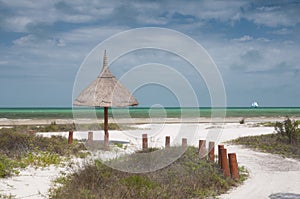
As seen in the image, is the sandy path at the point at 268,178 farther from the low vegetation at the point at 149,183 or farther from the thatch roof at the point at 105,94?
the thatch roof at the point at 105,94

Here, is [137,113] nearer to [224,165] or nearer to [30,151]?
[30,151]

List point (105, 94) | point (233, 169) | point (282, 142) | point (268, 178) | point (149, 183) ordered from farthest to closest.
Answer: point (282, 142) → point (105, 94) → point (268, 178) → point (233, 169) → point (149, 183)

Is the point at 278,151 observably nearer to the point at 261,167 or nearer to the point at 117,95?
the point at 261,167

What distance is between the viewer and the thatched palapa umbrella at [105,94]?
55.7 feet

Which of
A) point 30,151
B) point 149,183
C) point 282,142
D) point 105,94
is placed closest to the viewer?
point 149,183

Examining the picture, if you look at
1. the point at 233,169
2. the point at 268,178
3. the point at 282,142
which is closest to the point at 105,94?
the point at 233,169

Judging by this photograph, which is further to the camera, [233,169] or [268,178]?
[268,178]

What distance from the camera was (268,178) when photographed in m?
11.3

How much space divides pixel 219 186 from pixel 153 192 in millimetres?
2595

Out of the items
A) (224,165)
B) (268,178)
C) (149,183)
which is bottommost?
(268,178)

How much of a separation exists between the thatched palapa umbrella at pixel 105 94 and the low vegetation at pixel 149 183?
5.99 m

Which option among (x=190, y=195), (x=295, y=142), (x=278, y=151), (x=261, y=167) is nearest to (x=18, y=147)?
(x=190, y=195)

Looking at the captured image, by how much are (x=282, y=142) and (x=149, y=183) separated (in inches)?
466

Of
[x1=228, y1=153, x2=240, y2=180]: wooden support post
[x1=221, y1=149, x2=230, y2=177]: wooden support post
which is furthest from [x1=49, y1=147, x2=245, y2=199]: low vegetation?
[x1=228, y1=153, x2=240, y2=180]: wooden support post
